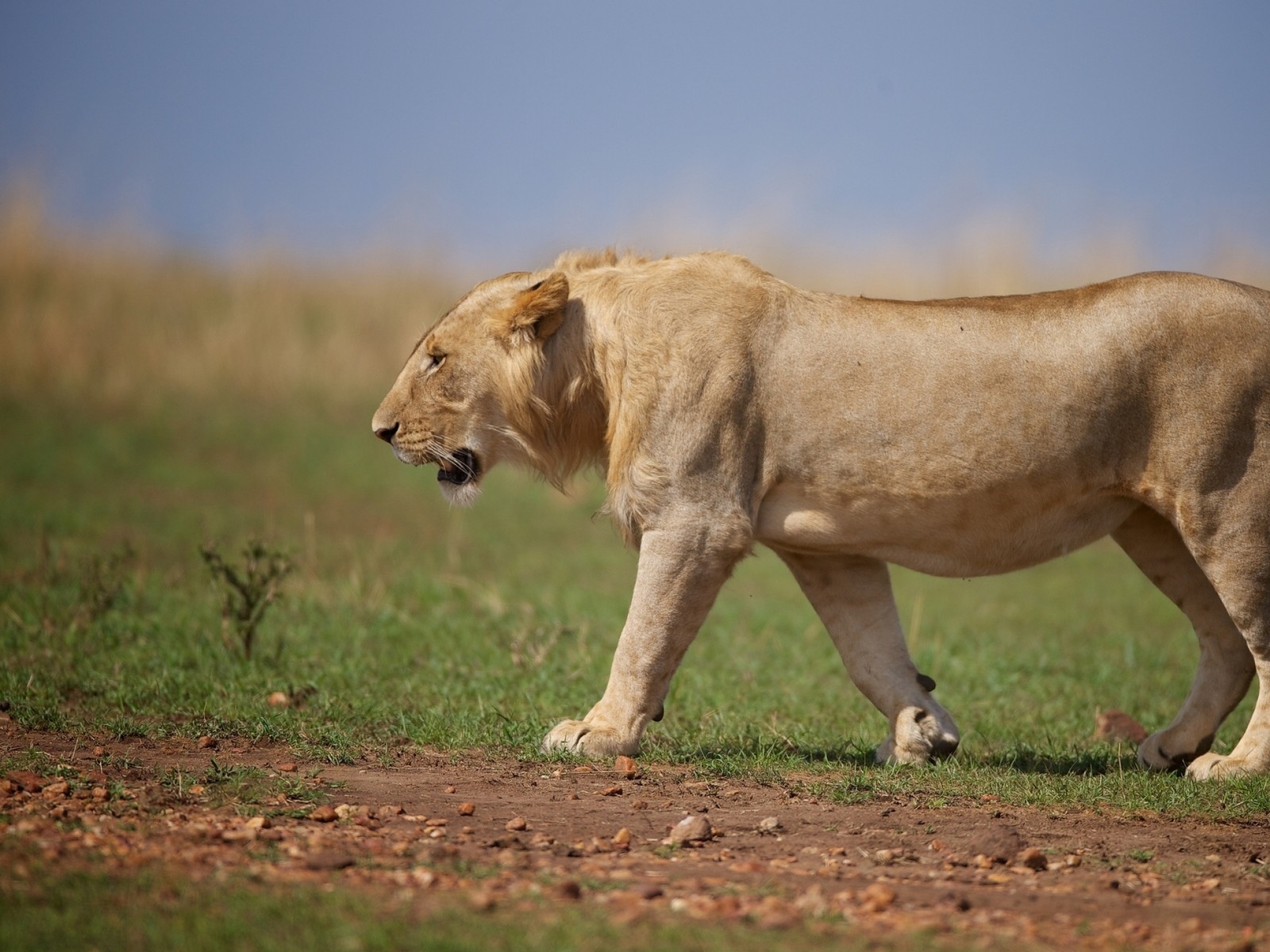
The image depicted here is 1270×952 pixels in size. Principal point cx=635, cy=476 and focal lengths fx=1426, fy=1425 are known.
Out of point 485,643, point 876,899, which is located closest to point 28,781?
point 876,899

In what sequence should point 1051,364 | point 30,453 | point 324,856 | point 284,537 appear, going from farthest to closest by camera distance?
point 30,453, point 284,537, point 1051,364, point 324,856

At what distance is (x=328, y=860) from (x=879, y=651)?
2.78 m

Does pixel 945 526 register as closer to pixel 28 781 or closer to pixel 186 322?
pixel 28 781

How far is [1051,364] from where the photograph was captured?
550cm

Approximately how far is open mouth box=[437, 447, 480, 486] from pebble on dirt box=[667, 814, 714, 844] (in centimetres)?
210

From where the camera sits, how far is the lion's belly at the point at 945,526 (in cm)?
559

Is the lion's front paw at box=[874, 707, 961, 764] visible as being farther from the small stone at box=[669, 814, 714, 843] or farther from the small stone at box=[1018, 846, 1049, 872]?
the small stone at box=[669, 814, 714, 843]

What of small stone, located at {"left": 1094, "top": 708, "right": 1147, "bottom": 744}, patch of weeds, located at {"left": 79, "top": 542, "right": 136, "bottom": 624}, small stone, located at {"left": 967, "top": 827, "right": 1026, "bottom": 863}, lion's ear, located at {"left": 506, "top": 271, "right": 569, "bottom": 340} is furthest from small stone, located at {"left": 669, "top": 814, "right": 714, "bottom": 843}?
patch of weeds, located at {"left": 79, "top": 542, "right": 136, "bottom": 624}

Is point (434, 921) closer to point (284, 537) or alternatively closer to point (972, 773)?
point (972, 773)

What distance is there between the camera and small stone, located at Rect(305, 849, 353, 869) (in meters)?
3.92

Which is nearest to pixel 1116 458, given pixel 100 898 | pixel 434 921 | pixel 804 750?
pixel 804 750

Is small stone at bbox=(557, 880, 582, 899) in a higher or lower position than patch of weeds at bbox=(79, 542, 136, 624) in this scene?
lower

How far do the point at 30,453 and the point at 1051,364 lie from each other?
509 inches

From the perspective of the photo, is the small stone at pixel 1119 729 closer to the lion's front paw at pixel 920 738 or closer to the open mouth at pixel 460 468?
the lion's front paw at pixel 920 738
